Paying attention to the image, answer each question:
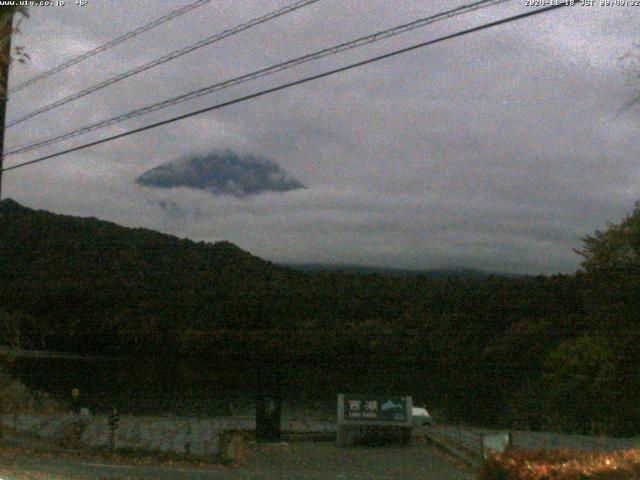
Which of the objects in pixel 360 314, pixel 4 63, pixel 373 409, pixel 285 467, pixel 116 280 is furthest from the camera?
pixel 360 314

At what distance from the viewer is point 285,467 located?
56.3 ft

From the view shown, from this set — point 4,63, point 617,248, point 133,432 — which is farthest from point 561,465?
point 617,248

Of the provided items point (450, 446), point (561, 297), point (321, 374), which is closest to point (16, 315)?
point (450, 446)

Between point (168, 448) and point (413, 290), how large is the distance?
2240 cm

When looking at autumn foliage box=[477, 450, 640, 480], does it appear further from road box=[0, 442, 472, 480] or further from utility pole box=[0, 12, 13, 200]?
utility pole box=[0, 12, 13, 200]

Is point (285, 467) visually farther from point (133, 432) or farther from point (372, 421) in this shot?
point (372, 421)

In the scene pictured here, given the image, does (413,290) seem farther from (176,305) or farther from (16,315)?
(16,315)

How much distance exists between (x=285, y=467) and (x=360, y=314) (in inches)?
783

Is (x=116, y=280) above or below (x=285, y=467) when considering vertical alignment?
above

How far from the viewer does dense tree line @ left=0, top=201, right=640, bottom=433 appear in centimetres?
3064

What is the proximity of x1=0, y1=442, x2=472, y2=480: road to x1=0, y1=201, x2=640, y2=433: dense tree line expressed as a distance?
10.2 metres

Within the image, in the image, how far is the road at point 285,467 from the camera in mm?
11875

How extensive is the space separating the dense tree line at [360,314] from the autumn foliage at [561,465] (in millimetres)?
20862

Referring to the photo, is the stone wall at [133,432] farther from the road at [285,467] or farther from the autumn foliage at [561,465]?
the autumn foliage at [561,465]
